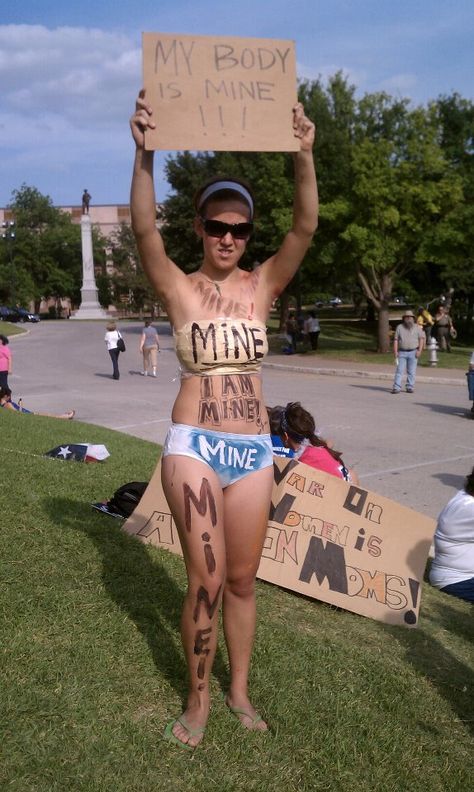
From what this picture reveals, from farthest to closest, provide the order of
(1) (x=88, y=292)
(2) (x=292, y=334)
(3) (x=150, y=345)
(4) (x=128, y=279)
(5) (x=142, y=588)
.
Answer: (4) (x=128, y=279) → (1) (x=88, y=292) → (2) (x=292, y=334) → (3) (x=150, y=345) → (5) (x=142, y=588)

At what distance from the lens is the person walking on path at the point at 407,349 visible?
18.5 m

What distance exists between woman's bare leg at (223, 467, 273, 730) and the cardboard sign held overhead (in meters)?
1.32

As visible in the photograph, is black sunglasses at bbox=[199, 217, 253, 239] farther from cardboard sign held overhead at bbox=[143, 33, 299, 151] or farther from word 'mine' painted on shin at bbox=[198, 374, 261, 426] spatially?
word 'mine' painted on shin at bbox=[198, 374, 261, 426]

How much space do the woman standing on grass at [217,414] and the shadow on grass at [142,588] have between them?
38 cm

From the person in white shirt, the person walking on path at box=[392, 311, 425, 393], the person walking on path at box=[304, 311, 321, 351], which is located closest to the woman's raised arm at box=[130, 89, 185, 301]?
the person in white shirt

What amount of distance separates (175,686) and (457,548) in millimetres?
2751

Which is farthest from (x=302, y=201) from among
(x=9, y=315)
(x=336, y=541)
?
(x=9, y=315)

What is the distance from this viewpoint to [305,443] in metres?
6.50

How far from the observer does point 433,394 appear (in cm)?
1842

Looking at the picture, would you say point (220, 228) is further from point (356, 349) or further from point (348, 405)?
point (356, 349)

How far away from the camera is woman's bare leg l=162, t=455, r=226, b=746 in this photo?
121 inches

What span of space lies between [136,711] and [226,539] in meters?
0.79

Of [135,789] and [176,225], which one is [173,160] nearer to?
[176,225]

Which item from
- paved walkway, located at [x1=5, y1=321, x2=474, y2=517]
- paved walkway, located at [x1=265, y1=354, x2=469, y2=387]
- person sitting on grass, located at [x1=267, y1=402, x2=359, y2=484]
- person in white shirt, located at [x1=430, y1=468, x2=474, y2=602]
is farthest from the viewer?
paved walkway, located at [x1=265, y1=354, x2=469, y2=387]
